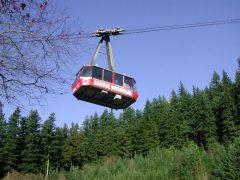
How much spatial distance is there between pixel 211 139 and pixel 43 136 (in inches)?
1293

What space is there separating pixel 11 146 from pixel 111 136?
22.7 m

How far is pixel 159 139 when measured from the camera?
255ft

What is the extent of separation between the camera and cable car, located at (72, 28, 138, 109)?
20141mm

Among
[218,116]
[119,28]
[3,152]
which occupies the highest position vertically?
[218,116]

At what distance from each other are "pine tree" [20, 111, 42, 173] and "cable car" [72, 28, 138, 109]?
49191 millimetres

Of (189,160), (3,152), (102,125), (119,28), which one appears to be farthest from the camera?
(102,125)

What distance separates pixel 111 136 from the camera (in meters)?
84.2

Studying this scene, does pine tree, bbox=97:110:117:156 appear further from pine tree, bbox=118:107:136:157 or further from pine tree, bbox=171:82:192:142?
pine tree, bbox=171:82:192:142

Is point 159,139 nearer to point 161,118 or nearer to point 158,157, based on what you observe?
point 161,118

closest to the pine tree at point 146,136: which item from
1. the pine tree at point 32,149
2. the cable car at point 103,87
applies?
the pine tree at point 32,149

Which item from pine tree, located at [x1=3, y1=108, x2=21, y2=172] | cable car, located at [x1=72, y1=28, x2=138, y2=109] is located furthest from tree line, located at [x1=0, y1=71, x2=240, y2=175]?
cable car, located at [x1=72, y1=28, x2=138, y2=109]

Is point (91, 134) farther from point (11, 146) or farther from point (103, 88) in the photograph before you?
point (103, 88)

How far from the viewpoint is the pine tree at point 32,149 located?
69412 mm

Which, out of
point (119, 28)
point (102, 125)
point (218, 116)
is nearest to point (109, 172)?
point (218, 116)
